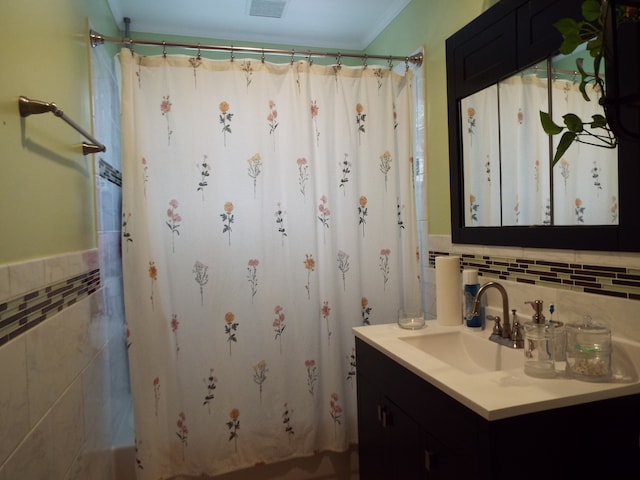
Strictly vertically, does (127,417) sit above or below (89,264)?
below

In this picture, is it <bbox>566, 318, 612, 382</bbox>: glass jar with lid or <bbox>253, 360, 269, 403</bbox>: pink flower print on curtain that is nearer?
<bbox>566, 318, 612, 382</bbox>: glass jar with lid

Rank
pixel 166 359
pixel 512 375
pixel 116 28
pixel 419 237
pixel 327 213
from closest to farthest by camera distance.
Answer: pixel 512 375 < pixel 166 359 < pixel 327 213 < pixel 419 237 < pixel 116 28

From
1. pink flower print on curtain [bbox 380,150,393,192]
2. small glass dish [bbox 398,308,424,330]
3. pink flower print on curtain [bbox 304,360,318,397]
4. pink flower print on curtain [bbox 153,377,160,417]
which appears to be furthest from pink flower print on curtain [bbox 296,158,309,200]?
pink flower print on curtain [bbox 153,377,160,417]

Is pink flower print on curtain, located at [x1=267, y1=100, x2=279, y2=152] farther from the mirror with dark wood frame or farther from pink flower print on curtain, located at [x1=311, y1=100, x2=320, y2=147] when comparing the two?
the mirror with dark wood frame

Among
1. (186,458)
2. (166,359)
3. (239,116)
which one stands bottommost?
(186,458)

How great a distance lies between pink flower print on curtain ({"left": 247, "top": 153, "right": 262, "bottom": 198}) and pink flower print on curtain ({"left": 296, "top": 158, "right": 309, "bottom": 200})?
183 mm

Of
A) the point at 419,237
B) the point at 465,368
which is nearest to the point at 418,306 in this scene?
the point at 419,237

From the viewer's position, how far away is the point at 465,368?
1398mm

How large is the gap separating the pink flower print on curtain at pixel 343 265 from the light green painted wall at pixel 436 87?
44 cm

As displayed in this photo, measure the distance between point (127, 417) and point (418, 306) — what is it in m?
1.56

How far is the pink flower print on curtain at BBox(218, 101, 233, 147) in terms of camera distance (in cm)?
175

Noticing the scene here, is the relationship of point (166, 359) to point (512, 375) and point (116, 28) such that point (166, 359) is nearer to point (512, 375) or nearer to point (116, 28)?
point (512, 375)

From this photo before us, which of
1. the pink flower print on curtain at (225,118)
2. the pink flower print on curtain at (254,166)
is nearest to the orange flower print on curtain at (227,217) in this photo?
the pink flower print on curtain at (254,166)

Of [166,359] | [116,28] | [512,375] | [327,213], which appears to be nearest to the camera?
[512,375]
